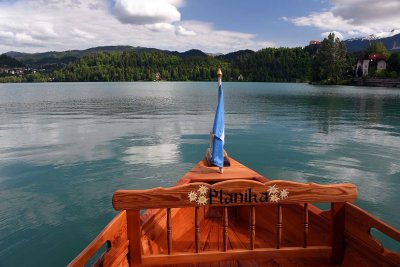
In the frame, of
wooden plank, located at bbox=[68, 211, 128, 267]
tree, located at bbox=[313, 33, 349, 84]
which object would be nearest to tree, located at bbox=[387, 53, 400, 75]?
tree, located at bbox=[313, 33, 349, 84]

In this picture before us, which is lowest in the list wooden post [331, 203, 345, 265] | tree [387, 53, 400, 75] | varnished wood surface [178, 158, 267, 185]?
wooden post [331, 203, 345, 265]

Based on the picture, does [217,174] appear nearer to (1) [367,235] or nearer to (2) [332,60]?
(1) [367,235]

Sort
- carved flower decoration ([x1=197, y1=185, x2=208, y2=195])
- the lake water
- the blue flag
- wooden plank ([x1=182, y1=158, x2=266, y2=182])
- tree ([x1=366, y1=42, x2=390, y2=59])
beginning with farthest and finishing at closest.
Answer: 1. tree ([x1=366, y1=42, x2=390, y2=59])
2. the lake water
3. wooden plank ([x1=182, y1=158, x2=266, y2=182])
4. the blue flag
5. carved flower decoration ([x1=197, y1=185, x2=208, y2=195])

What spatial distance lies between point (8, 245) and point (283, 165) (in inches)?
497

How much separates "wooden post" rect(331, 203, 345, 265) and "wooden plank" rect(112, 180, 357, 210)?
0.29 metres

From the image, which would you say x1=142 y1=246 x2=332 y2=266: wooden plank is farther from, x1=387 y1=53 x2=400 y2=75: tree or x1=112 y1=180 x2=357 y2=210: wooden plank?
x1=387 y1=53 x2=400 y2=75: tree

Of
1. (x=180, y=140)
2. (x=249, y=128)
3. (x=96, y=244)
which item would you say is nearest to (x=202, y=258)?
(x=96, y=244)

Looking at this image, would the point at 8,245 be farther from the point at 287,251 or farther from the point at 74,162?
the point at 74,162

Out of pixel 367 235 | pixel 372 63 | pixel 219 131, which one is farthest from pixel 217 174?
pixel 372 63

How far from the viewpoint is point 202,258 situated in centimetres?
491

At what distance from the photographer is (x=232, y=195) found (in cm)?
462

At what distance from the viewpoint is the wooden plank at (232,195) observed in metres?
4.47

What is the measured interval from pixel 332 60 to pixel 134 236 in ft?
459

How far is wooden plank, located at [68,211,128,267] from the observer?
4.00 metres
